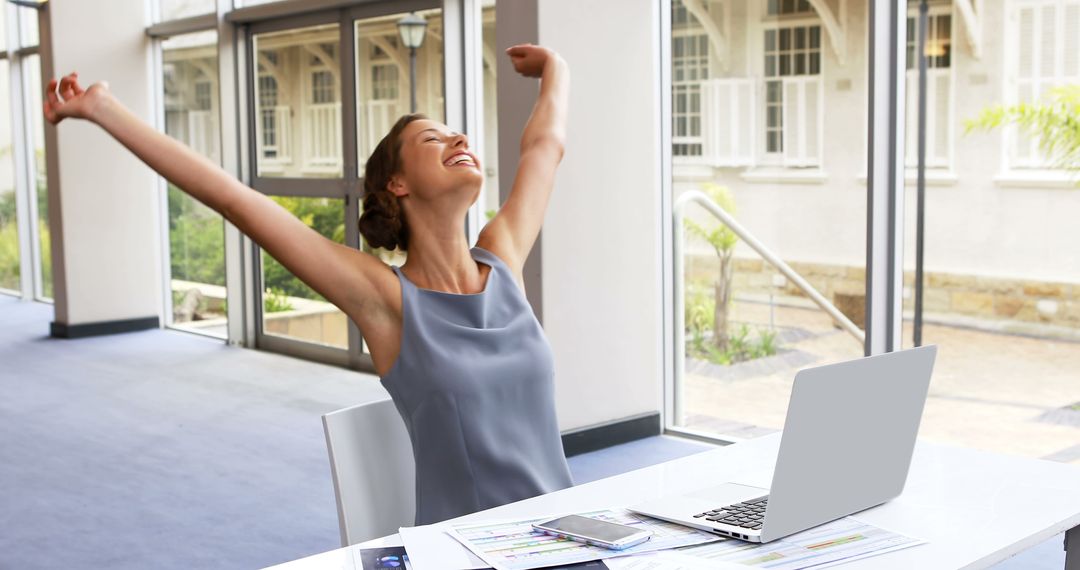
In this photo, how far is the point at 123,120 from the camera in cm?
200

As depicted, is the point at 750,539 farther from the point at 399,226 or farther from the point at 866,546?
the point at 399,226

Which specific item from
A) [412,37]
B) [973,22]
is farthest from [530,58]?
[412,37]

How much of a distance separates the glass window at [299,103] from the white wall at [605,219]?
2.83 m

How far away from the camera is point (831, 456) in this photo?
1.77 metres

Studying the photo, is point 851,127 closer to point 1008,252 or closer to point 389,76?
point 1008,252

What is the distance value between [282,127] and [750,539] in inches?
Result: 265

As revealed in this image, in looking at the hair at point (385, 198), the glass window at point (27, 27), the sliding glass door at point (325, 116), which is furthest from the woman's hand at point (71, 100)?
the glass window at point (27, 27)

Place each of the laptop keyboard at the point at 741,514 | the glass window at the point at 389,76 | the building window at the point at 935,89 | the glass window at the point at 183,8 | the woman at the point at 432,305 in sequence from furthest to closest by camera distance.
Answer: the glass window at the point at 183,8 → the glass window at the point at 389,76 → the building window at the point at 935,89 → the woman at the point at 432,305 → the laptop keyboard at the point at 741,514

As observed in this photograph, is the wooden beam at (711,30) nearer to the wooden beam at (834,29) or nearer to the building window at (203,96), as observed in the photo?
Answer: the wooden beam at (834,29)

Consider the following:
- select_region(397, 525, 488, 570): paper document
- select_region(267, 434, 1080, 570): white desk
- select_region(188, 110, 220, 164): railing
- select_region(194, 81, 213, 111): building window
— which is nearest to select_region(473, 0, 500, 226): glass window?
select_region(188, 110, 220, 164): railing

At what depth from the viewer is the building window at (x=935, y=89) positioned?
4301 mm

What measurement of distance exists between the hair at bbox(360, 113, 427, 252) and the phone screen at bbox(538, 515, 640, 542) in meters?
0.76

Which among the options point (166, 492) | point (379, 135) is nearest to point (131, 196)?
point (379, 135)

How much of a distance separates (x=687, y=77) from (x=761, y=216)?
77cm
